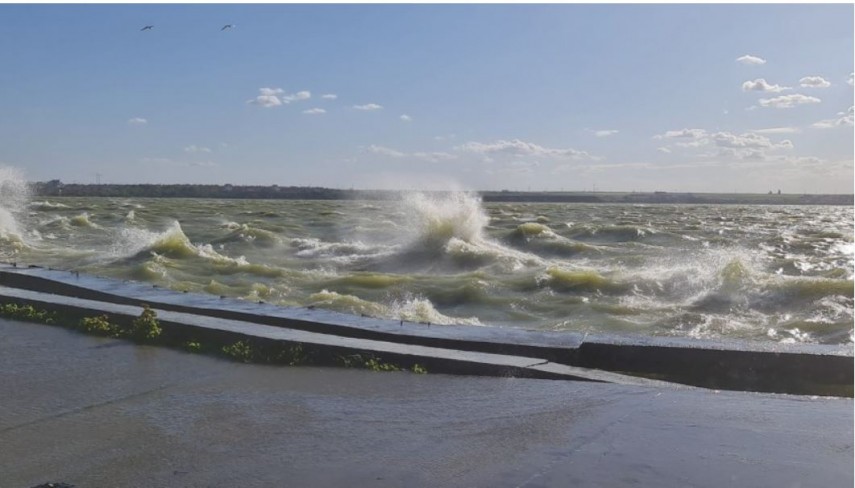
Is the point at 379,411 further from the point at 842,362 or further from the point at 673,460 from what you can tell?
the point at 842,362

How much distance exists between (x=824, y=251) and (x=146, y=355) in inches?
903

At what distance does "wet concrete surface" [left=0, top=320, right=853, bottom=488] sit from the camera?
3.67 m

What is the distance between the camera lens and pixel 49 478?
143 inches

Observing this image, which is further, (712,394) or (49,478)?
(712,394)

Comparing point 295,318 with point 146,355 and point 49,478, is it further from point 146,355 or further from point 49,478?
point 49,478

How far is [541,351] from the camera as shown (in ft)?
19.3

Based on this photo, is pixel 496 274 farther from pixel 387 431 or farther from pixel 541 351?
pixel 387 431

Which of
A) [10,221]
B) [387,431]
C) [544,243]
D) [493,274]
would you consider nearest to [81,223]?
[10,221]

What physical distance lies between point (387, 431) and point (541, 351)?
191 cm

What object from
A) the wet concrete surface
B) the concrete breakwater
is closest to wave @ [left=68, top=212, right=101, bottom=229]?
the concrete breakwater

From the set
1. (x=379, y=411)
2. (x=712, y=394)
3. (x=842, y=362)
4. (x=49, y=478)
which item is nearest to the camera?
(x=49, y=478)

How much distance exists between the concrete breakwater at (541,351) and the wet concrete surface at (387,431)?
0.81 feet

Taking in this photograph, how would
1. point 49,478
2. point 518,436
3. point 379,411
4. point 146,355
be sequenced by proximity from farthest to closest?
Answer: point 146,355, point 379,411, point 518,436, point 49,478

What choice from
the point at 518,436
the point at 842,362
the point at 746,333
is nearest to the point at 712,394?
the point at 842,362
